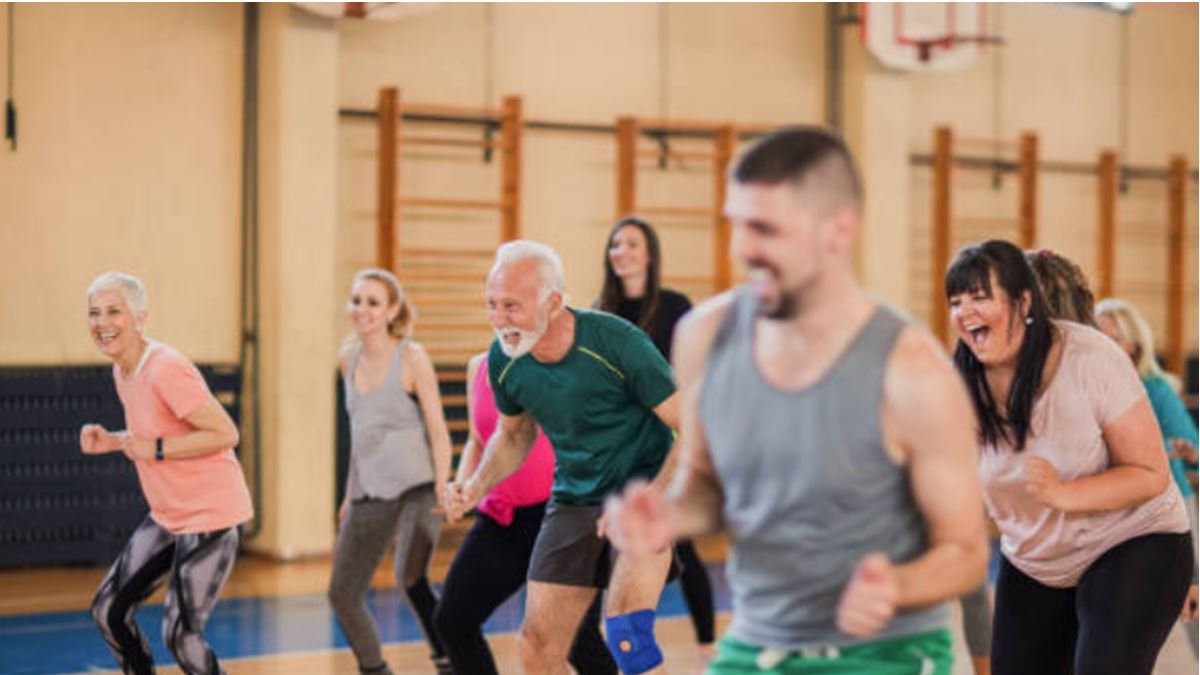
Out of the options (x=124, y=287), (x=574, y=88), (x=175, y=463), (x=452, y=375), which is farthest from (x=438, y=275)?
(x=175, y=463)

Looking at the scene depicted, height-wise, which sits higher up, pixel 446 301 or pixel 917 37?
pixel 917 37

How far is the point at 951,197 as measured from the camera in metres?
13.0

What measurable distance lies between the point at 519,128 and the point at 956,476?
8661mm

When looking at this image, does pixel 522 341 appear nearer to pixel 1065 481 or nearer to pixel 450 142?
pixel 1065 481

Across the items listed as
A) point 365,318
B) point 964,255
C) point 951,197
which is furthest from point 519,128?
point 964,255

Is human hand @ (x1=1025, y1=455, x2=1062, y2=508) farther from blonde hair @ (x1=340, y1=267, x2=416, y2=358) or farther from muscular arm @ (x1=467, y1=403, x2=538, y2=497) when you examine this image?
blonde hair @ (x1=340, y1=267, x2=416, y2=358)

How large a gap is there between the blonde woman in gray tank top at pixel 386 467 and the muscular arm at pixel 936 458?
418 cm

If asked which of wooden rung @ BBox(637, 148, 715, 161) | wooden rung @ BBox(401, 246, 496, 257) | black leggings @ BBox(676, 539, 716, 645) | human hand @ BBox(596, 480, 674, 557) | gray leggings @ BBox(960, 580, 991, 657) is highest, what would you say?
wooden rung @ BBox(637, 148, 715, 161)

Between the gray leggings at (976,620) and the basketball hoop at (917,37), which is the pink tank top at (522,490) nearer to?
the gray leggings at (976,620)

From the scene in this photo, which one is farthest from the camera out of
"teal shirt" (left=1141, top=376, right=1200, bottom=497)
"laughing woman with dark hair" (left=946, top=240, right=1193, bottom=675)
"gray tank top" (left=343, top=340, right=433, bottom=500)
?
"gray tank top" (left=343, top=340, right=433, bottom=500)

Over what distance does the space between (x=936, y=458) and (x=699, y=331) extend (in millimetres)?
465

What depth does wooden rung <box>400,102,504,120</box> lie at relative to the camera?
11.0 meters

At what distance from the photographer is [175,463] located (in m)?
5.77

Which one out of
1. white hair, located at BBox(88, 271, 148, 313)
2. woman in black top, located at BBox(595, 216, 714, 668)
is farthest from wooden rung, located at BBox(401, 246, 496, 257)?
white hair, located at BBox(88, 271, 148, 313)
